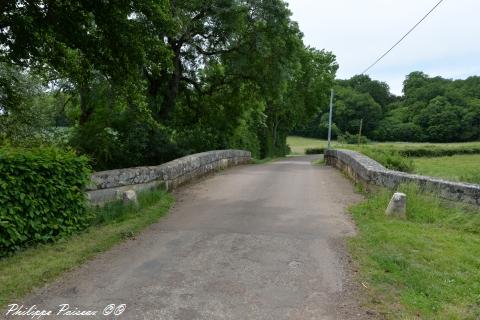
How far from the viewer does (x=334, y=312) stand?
13.0ft

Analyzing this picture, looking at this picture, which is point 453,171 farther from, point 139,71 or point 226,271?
point 226,271

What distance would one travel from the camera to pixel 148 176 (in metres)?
9.34

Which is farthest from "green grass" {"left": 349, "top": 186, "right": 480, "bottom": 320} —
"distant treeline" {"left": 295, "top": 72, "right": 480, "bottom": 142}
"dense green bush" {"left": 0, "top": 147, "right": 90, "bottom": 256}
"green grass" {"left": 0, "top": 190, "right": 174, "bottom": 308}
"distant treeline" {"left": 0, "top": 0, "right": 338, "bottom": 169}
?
"distant treeline" {"left": 295, "top": 72, "right": 480, "bottom": 142}

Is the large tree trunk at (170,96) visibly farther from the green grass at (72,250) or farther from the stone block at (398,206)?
the stone block at (398,206)

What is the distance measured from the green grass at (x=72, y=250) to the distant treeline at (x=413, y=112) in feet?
221

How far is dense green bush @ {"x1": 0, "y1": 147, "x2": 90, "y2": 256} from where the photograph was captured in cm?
526

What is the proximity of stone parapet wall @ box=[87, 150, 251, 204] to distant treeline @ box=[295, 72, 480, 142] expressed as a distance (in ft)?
201

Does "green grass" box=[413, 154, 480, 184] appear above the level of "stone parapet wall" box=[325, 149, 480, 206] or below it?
below

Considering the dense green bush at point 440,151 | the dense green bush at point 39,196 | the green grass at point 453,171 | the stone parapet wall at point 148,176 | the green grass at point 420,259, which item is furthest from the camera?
the dense green bush at point 440,151

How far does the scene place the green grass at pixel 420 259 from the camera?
4.03 m

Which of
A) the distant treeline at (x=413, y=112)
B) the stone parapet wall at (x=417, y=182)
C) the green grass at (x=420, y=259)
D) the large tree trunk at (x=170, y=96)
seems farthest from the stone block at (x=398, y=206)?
the distant treeline at (x=413, y=112)

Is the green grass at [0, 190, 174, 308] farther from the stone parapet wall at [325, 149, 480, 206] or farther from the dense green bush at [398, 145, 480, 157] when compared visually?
the dense green bush at [398, 145, 480, 157]

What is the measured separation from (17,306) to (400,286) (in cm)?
401

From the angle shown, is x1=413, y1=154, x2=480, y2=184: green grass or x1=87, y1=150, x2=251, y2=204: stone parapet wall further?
x1=413, y1=154, x2=480, y2=184: green grass
